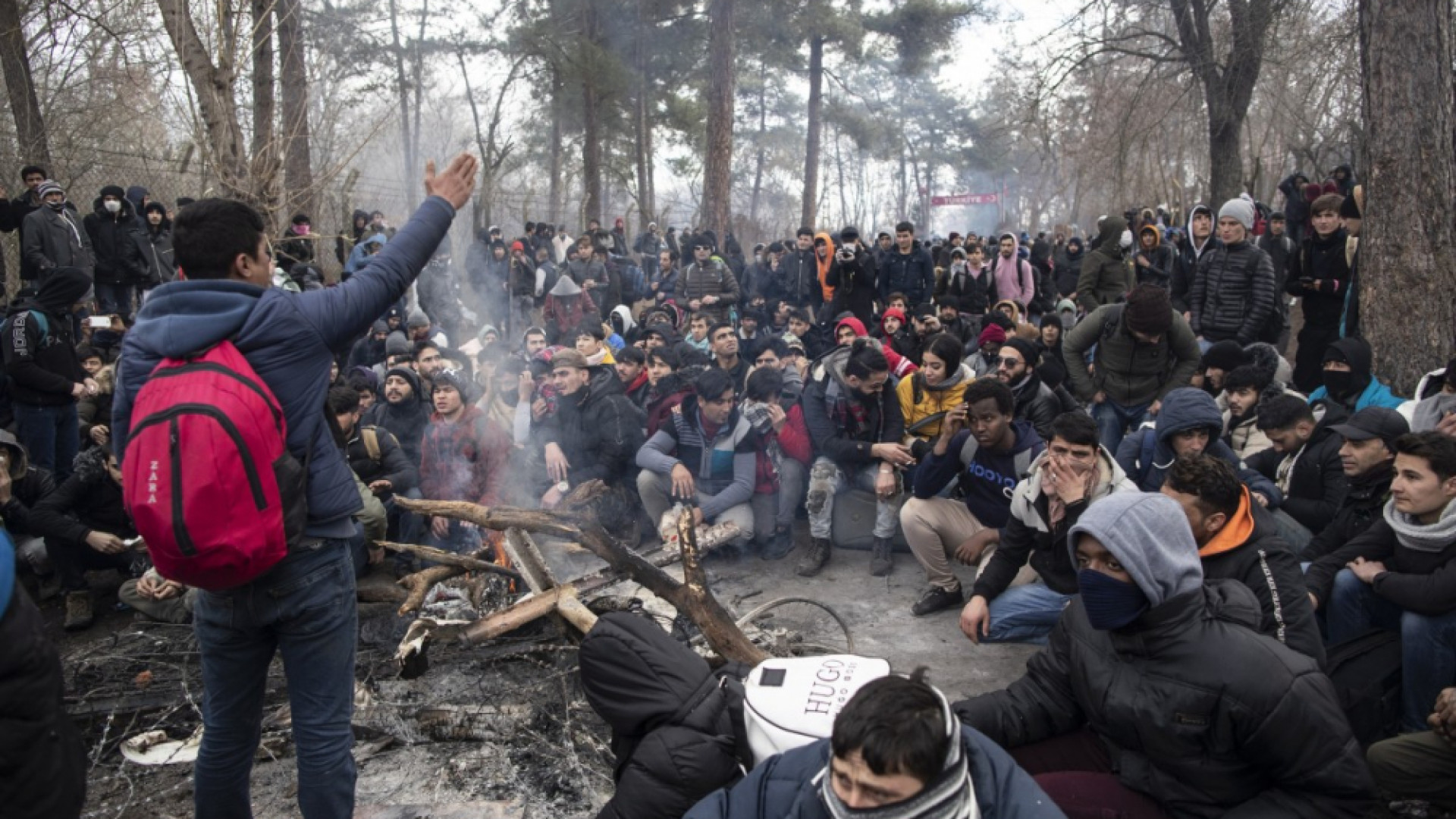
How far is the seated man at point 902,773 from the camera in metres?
1.86

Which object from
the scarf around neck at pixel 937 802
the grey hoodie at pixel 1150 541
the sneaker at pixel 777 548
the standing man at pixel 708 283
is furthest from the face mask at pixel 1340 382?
the standing man at pixel 708 283

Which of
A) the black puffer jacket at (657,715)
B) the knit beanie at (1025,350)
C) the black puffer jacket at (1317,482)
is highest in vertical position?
the knit beanie at (1025,350)

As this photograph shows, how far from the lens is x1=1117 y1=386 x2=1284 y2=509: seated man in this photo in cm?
468

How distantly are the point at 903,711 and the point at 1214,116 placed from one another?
536 inches

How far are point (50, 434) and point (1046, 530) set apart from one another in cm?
734

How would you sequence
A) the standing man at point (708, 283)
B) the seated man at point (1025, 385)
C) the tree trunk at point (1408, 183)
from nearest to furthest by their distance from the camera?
the tree trunk at point (1408, 183) < the seated man at point (1025, 385) < the standing man at point (708, 283)

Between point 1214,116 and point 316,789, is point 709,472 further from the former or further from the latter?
point 1214,116

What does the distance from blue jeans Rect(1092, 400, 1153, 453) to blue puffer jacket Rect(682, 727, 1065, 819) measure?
15.9 feet

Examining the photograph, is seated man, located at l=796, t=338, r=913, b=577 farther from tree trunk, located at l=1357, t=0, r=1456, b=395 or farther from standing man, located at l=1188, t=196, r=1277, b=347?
tree trunk, located at l=1357, t=0, r=1456, b=395

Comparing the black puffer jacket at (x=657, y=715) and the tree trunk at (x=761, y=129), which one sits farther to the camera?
the tree trunk at (x=761, y=129)

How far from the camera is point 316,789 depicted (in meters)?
2.65

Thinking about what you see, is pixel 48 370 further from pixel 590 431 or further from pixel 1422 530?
pixel 1422 530

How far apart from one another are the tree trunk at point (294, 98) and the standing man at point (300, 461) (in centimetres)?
609

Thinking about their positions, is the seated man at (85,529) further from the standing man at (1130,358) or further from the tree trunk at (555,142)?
the tree trunk at (555,142)
